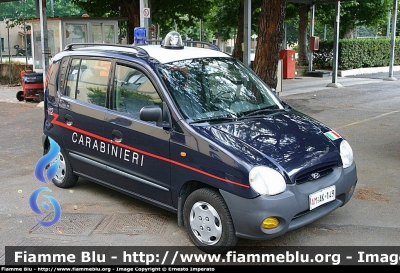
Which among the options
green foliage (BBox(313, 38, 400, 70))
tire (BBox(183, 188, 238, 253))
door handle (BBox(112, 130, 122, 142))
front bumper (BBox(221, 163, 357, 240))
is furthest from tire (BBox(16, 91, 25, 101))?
green foliage (BBox(313, 38, 400, 70))

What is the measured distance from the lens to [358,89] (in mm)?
17469

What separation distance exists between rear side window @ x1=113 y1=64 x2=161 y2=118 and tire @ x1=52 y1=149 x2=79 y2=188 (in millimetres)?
1244

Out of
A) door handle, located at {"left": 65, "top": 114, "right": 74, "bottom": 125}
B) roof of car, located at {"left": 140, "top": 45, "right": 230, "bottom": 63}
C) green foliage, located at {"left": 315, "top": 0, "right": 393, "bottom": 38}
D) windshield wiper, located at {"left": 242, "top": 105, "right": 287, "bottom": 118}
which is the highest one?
green foliage, located at {"left": 315, "top": 0, "right": 393, "bottom": 38}

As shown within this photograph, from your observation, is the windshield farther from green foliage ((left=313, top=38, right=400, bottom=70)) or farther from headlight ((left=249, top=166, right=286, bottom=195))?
green foliage ((left=313, top=38, right=400, bottom=70))

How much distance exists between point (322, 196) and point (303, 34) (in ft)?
71.5

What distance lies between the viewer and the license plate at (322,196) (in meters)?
4.29

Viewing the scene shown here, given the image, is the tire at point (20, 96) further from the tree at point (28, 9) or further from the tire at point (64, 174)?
the tree at point (28, 9)

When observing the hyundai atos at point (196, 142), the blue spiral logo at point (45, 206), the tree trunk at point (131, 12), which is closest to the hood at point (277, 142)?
the hyundai atos at point (196, 142)

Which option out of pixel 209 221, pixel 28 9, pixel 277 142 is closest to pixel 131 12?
pixel 277 142

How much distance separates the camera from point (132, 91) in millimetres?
5188

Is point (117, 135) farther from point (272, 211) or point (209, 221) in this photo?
point (272, 211)

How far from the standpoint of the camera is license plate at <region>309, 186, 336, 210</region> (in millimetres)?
4285

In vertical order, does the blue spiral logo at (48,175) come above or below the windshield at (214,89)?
below

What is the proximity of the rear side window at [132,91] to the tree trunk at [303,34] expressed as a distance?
20398mm
